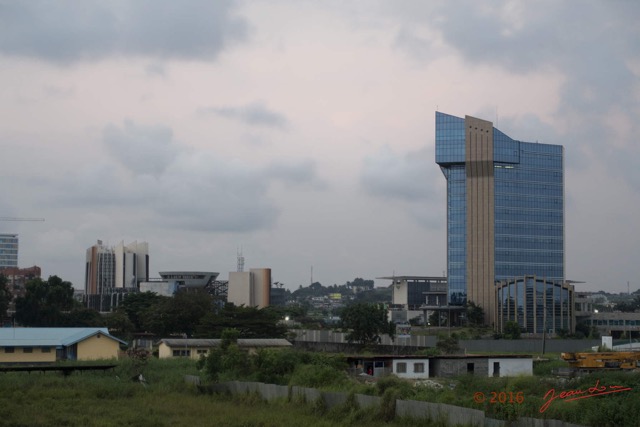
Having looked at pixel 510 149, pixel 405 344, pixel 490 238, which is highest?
pixel 510 149

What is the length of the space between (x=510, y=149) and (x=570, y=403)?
9581 cm

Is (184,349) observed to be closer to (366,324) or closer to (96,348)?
(96,348)

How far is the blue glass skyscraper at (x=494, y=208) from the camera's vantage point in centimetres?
11888

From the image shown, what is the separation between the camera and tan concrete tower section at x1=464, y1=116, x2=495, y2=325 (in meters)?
118

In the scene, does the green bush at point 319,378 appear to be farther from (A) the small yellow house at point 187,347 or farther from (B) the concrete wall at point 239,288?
(B) the concrete wall at point 239,288

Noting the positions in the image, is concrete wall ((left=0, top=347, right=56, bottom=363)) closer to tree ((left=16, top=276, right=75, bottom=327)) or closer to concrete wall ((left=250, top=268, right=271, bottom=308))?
tree ((left=16, top=276, right=75, bottom=327))

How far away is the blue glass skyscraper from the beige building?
27.5 meters

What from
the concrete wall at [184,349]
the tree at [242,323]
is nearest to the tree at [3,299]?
the tree at [242,323]

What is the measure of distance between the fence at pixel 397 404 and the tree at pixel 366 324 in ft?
122

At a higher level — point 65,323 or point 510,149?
point 510,149

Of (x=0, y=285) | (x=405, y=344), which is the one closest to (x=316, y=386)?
(x=405, y=344)

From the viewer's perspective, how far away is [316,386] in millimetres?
36125

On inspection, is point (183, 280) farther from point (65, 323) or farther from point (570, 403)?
point (570, 403)

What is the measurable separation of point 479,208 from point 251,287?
117 ft
